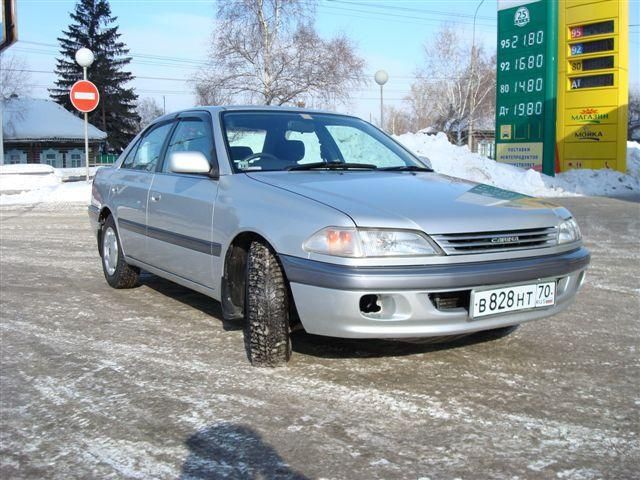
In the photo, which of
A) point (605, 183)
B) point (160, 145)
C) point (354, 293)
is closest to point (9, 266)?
point (160, 145)

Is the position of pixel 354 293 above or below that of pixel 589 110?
below

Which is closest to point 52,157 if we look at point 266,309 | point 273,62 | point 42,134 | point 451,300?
point 42,134

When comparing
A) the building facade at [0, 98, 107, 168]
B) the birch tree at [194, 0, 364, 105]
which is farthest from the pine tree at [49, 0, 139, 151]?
the birch tree at [194, 0, 364, 105]

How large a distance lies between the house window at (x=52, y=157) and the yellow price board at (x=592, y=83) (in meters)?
36.8

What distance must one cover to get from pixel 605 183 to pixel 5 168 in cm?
1734

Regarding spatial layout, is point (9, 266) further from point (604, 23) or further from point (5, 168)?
point (604, 23)

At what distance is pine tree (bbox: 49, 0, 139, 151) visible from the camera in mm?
52375

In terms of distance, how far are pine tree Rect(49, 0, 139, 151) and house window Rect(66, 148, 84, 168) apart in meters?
5.99

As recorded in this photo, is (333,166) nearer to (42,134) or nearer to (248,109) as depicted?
(248,109)

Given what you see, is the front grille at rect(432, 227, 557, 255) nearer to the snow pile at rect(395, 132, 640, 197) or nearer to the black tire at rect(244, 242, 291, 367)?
the black tire at rect(244, 242, 291, 367)

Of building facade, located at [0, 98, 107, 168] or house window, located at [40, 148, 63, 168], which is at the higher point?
building facade, located at [0, 98, 107, 168]

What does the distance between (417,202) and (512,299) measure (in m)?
0.69

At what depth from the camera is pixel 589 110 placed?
64.0 feet

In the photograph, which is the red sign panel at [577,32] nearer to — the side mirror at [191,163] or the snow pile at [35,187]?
the snow pile at [35,187]
